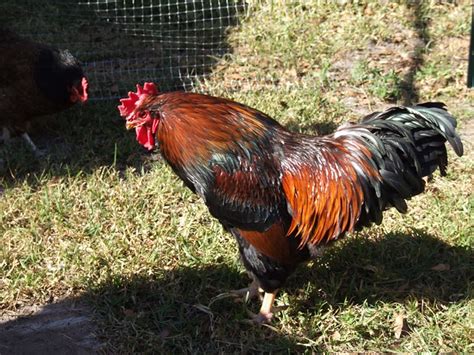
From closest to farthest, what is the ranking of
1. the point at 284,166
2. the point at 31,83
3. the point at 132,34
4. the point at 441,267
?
the point at 284,166, the point at 441,267, the point at 31,83, the point at 132,34

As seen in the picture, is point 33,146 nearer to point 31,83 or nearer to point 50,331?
point 31,83

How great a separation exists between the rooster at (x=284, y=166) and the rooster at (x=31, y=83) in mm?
1968

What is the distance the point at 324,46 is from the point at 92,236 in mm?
3393

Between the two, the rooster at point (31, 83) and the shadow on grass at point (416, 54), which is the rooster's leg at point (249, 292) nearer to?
the rooster at point (31, 83)

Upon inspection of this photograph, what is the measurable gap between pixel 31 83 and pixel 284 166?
270 cm

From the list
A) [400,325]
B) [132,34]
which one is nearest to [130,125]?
[400,325]

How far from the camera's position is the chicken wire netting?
20.2 ft

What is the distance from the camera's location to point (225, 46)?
21.7 feet

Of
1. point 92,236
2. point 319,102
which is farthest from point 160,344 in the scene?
point 319,102

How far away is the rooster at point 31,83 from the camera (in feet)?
16.7

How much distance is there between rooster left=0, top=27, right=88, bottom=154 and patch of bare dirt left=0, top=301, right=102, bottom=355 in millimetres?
1870

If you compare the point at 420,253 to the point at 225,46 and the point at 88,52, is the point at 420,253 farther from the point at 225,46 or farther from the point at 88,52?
the point at 88,52

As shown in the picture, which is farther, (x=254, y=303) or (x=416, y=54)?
(x=416, y=54)

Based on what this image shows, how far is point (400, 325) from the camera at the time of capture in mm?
3539
